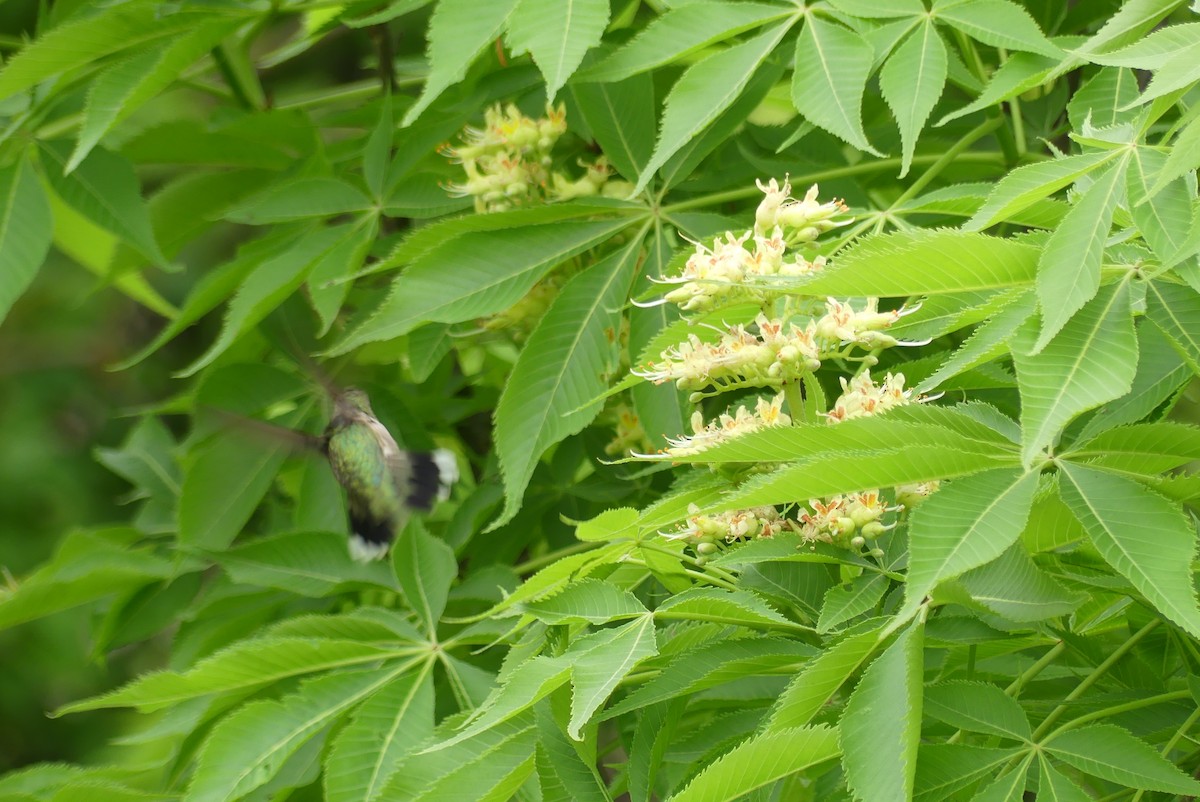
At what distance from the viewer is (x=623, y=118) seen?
1654 mm

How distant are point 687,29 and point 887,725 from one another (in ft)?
2.71

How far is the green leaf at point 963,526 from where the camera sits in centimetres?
84

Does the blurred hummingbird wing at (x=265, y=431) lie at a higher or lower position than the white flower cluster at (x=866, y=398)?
lower

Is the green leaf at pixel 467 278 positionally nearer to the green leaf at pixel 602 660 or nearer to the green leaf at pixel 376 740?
the green leaf at pixel 376 740

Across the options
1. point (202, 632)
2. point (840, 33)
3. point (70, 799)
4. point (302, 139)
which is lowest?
point (202, 632)

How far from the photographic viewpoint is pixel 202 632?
1.83 m

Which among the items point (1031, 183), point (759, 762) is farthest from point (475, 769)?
point (1031, 183)

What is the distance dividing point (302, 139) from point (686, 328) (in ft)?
3.04

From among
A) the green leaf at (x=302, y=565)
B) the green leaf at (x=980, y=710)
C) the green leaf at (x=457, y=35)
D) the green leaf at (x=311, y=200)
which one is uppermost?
the green leaf at (x=457, y=35)

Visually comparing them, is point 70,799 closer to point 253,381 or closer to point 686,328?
point 253,381

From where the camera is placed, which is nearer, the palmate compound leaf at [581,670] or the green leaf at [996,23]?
the palmate compound leaf at [581,670]

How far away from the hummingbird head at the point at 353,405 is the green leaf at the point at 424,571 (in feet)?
1.12

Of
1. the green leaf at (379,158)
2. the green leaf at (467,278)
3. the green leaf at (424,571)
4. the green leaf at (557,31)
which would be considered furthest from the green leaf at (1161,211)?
the green leaf at (379,158)

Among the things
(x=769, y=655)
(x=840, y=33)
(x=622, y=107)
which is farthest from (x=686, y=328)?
(x=622, y=107)
